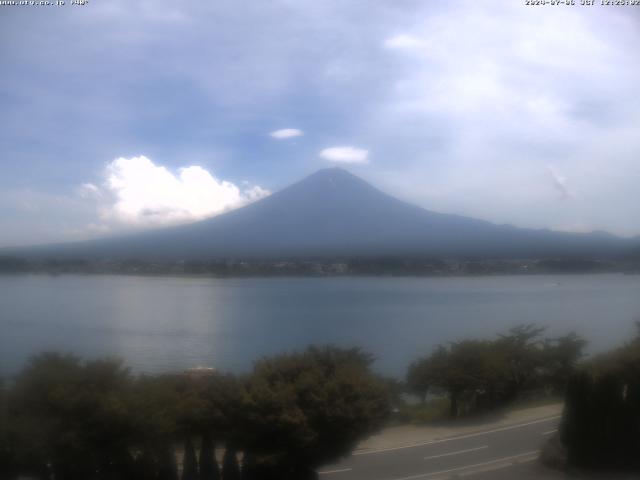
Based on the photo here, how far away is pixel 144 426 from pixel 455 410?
484cm

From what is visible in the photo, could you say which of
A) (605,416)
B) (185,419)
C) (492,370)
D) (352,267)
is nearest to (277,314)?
(352,267)

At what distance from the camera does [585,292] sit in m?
14.3

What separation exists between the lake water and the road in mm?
1663

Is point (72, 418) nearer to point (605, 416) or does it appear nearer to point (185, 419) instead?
point (185, 419)

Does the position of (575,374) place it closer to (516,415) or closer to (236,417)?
(516,415)

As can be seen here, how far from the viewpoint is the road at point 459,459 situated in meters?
6.23

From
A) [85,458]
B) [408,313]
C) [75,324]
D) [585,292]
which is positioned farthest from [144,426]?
[585,292]

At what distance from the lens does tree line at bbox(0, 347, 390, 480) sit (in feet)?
17.2

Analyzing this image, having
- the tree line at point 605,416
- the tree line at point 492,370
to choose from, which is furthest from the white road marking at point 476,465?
the tree line at point 492,370

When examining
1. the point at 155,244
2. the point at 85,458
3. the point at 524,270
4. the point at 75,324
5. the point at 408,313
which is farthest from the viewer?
the point at 408,313

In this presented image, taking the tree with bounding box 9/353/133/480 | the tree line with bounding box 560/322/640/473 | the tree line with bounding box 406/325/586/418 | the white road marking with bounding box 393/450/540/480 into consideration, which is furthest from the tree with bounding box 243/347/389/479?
the tree line with bounding box 406/325/586/418

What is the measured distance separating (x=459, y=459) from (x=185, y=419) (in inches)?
120

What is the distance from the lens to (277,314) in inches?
527

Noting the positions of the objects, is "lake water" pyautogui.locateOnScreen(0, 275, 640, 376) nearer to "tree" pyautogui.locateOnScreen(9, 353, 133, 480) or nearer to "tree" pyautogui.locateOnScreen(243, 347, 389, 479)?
"tree" pyautogui.locateOnScreen(9, 353, 133, 480)
